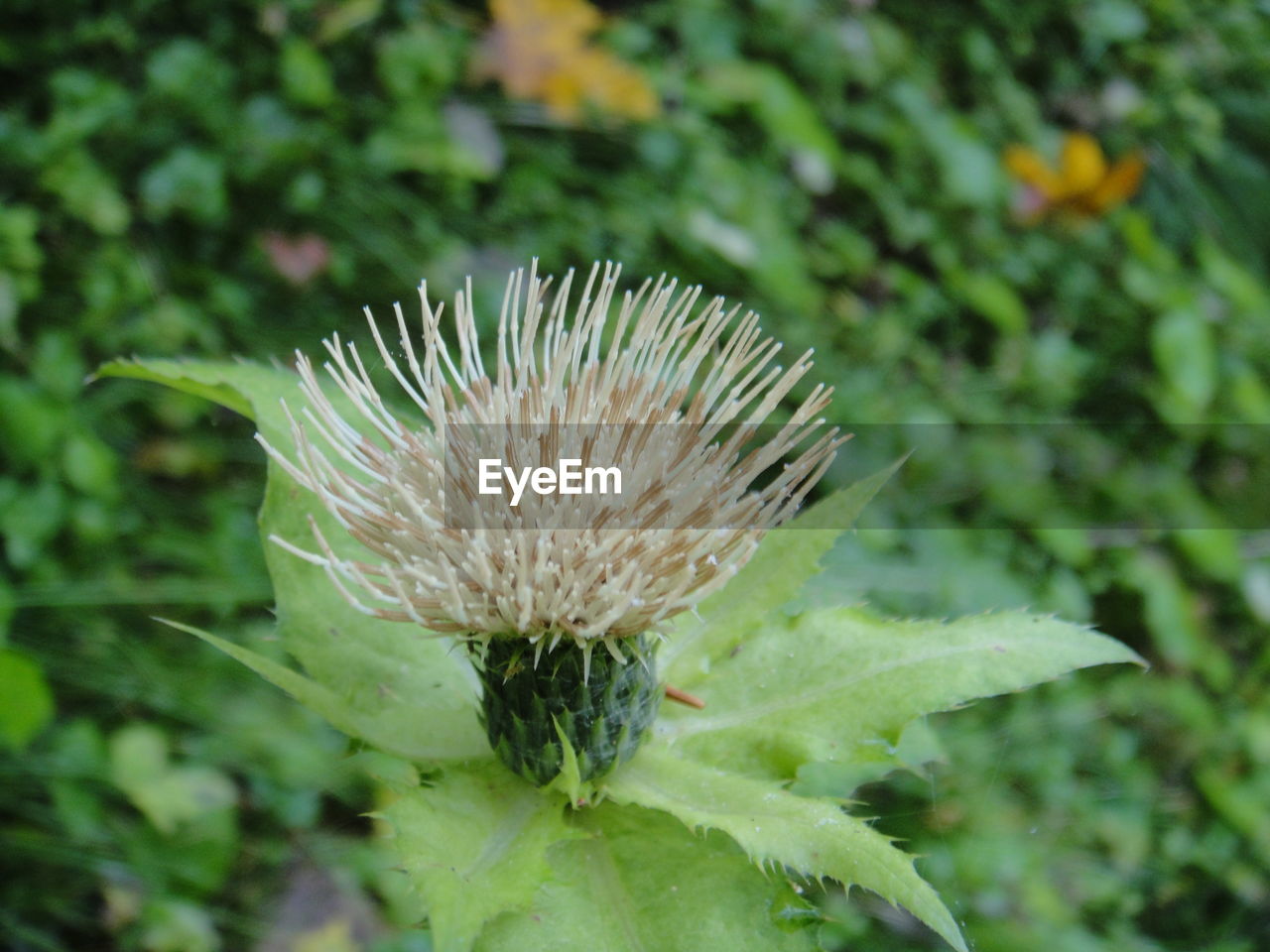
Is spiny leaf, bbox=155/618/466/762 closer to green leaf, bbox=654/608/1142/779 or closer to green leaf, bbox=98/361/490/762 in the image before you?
green leaf, bbox=98/361/490/762

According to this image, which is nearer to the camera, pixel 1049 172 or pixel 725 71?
pixel 725 71

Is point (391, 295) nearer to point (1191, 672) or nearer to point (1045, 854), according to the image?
point (1045, 854)

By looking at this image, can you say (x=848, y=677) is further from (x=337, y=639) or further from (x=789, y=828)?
(x=337, y=639)

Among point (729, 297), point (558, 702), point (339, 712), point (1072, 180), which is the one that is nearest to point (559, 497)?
point (558, 702)

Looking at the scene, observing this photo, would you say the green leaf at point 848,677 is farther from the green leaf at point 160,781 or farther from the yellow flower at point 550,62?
the yellow flower at point 550,62

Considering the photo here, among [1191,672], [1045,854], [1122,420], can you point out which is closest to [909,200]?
[1122,420]

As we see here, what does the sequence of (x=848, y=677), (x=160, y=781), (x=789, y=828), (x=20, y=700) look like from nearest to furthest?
(x=789, y=828), (x=848, y=677), (x=20, y=700), (x=160, y=781)

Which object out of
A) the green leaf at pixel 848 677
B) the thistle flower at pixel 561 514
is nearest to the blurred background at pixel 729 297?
the green leaf at pixel 848 677
